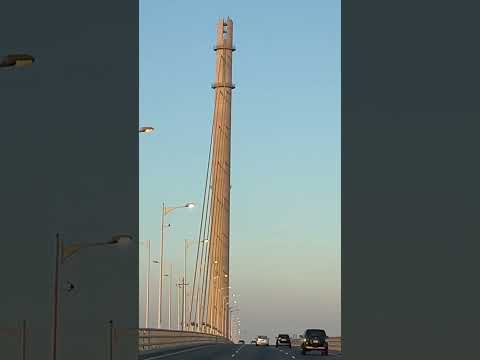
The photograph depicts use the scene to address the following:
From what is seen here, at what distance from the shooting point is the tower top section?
16750 cm

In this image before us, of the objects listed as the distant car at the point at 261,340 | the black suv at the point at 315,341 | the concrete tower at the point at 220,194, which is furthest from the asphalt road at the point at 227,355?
the concrete tower at the point at 220,194

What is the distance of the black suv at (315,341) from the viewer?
9056cm

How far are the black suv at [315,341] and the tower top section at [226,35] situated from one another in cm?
8151

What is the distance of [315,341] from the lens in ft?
299
